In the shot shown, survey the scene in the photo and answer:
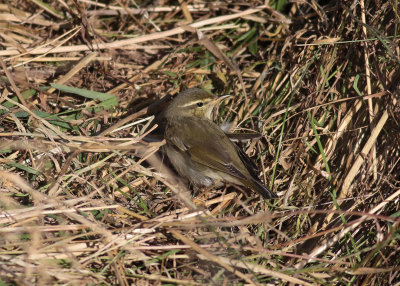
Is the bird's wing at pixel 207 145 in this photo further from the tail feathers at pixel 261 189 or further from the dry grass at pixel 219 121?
the dry grass at pixel 219 121

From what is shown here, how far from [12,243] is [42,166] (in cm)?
82

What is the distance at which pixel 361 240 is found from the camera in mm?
3635

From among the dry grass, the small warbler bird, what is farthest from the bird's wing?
the dry grass

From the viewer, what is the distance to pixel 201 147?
4.28m

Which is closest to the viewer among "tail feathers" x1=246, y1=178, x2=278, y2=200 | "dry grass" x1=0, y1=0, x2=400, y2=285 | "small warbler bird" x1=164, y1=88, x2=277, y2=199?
"dry grass" x1=0, y1=0, x2=400, y2=285

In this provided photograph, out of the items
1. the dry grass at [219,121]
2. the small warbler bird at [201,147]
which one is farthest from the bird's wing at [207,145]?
the dry grass at [219,121]

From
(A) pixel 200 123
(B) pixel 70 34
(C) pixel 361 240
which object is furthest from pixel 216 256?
(B) pixel 70 34

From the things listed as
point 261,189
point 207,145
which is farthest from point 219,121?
point 261,189

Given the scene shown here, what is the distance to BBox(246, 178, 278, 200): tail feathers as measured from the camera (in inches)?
147

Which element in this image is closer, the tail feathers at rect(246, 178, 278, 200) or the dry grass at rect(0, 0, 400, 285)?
the dry grass at rect(0, 0, 400, 285)

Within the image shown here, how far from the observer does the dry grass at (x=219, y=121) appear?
3.30 m

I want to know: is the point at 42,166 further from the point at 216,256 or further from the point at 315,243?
the point at 315,243

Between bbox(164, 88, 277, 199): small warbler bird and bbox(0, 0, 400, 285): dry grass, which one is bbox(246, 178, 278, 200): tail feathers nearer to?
bbox(164, 88, 277, 199): small warbler bird

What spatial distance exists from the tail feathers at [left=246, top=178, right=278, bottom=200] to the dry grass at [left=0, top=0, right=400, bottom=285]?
128 millimetres
